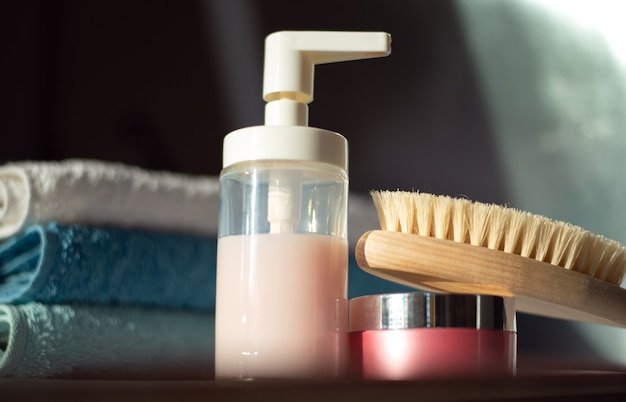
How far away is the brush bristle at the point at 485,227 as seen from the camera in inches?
17.2

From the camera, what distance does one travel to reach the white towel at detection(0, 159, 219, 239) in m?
0.54

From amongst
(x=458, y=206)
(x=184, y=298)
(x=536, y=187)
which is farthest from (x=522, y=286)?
(x=536, y=187)

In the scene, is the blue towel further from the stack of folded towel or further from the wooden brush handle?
the wooden brush handle

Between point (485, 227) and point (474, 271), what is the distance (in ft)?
0.11

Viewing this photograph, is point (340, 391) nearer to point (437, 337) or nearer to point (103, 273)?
point (437, 337)

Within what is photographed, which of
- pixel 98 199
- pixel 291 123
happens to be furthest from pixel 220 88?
pixel 291 123

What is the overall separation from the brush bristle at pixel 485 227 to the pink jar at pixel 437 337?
4cm

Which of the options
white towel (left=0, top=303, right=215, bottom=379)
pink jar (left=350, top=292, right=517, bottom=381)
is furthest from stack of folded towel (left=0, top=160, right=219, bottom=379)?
pink jar (left=350, top=292, right=517, bottom=381)

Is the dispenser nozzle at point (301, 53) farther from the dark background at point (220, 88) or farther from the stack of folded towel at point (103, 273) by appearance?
the dark background at point (220, 88)

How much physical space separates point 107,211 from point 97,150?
0.33m

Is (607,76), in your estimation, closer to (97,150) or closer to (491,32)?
(491,32)

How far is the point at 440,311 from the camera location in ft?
1.34

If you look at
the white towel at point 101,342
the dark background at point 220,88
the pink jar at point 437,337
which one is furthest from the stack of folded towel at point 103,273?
the dark background at point 220,88

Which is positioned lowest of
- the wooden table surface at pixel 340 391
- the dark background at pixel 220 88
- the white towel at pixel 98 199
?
the wooden table surface at pixel 340 391
